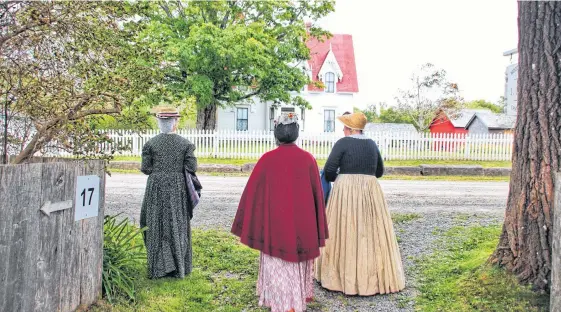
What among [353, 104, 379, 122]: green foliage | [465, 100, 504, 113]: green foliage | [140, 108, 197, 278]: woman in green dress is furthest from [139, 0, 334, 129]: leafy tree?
[465, 100, 504, 113]: green foliage

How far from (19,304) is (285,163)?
233cm

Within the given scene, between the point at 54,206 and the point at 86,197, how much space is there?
1.42 ft

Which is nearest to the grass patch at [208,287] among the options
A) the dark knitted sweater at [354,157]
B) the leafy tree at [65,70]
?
the leafy tree at [65,70]

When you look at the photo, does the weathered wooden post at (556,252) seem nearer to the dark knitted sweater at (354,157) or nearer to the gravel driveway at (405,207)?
the gravel driveway at (405,207)

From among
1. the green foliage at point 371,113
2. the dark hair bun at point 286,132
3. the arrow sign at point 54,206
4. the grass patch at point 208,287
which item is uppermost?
the green foliage at point 371,113

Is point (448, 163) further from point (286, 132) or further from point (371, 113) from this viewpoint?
point (371, 113)

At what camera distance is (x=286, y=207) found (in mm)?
4266

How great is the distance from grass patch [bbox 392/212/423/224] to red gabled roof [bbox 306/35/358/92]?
25.3 meters

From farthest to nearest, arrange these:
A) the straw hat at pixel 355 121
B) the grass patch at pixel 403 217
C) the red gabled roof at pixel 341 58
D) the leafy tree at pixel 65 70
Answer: the red gabled roof at pixel 341 58, the grass patch at pixel 403 217, the straw hat at pixel 355 121, the leafy tree at pixel 65 70

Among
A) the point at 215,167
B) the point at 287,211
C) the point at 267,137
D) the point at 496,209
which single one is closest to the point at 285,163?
the point at 287,211

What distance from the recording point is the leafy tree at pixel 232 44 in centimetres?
1984

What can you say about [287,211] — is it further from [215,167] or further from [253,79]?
[253,79]

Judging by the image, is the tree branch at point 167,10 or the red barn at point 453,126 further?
the red barn at point 453,126

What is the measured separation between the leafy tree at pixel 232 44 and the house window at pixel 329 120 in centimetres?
1078
